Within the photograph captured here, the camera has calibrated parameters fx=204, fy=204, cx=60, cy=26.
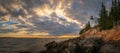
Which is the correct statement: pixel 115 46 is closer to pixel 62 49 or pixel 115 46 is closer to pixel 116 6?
pixel 62 49

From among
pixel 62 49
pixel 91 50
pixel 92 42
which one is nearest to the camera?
pixel 91 50

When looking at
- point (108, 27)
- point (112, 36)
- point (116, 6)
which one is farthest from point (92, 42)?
point (116, 6)

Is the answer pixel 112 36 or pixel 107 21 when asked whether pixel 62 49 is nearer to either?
pixel 112 36

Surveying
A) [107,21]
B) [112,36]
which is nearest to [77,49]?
[112,36]

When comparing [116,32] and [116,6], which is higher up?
[116,6]

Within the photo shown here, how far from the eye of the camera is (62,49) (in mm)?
72125

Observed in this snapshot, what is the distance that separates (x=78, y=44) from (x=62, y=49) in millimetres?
7541

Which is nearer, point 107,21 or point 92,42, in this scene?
point 92,42

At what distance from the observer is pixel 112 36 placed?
254 feet

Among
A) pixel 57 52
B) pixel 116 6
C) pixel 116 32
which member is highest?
pixel 116 6

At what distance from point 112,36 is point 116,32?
141 inches

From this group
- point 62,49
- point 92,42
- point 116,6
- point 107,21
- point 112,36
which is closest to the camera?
point 92,42

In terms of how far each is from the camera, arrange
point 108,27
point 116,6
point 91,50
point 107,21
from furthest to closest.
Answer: point 116,6 < point 107,21 < point 108,27 < point 91,50

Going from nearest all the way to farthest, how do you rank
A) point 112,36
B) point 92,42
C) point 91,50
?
point 91,50 → point 92,42 → point 112,36
